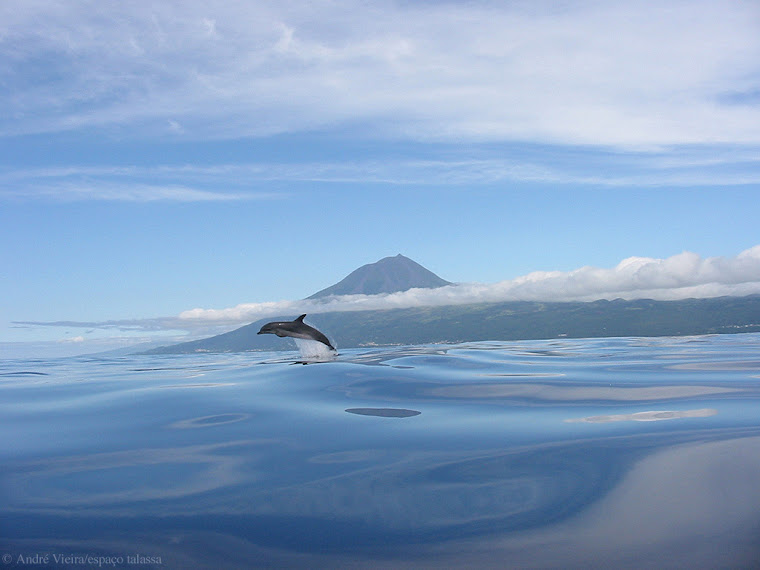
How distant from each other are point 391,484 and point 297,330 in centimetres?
2473

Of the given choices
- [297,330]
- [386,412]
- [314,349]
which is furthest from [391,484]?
[314,349]

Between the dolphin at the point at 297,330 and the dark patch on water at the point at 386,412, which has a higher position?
the dolphin at the point at 297,330

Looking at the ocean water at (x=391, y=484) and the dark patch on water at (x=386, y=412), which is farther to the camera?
the dark patch on water at (x=386, y=412)

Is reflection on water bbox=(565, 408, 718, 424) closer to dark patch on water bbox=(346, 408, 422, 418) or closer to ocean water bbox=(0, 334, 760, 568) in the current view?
ocean water bbox=(0, 334, 760, 568)

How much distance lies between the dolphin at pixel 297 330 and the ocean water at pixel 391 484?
1753 cm

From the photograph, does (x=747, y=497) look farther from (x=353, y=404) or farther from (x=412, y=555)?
(x=353, y=404)

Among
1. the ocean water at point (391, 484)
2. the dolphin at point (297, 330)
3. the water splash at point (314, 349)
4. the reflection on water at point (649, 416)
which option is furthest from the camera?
the dolphin at point (297, 330)

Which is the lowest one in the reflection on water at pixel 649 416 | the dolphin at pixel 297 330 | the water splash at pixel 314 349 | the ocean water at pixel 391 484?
the reflection on water at pixel 649 416

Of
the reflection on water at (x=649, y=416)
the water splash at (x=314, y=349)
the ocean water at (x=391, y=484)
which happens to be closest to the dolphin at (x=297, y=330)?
the water splash at (x=314, y=349)

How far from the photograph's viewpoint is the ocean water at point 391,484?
4816mm

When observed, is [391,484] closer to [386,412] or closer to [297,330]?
[386,412]

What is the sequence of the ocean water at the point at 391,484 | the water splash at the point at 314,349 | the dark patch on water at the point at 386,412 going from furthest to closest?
the water splash at the point at 314,349
the dark patch on water at the point at 386,412
the ocean water at the point at 391,484

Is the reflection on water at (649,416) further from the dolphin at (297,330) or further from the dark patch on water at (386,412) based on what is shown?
the dolphin at (297,330)

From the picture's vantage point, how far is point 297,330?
30703 millimetres
